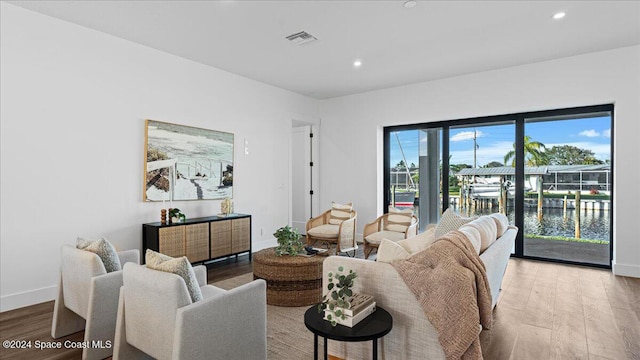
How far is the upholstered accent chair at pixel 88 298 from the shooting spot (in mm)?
2271

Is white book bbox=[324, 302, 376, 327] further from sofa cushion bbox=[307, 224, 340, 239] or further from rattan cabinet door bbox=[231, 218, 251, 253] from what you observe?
sofa cushion bbox=[307, 224, 340, 239]

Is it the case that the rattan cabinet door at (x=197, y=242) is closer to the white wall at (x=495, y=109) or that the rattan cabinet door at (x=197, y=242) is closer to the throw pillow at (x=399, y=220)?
the throw pillow at (x=399, y=220)

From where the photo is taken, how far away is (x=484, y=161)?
17.9ft

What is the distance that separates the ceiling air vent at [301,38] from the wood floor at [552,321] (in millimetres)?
3030

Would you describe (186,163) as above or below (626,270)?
above

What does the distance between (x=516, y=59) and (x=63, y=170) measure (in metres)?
5.79

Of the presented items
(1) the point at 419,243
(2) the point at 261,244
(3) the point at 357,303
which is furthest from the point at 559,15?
(2) the point at 261,244

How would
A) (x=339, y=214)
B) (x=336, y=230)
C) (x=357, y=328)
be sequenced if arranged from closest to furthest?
(x=357, y=328) → (x=336, y=230) → (x=339, y=214)

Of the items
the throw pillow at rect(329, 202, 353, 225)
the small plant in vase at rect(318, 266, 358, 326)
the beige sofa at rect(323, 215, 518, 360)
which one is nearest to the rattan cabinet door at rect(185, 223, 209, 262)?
the throw pillow at rect(329, 202, 353, 225)

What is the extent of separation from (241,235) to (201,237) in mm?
676

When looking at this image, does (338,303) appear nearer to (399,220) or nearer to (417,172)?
(399,220)

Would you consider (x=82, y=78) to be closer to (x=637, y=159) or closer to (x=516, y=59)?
(x=516, y=59)

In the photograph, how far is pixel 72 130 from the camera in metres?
3.60

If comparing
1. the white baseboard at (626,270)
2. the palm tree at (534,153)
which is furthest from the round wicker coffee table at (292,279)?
the white baseboard at (626,270)
